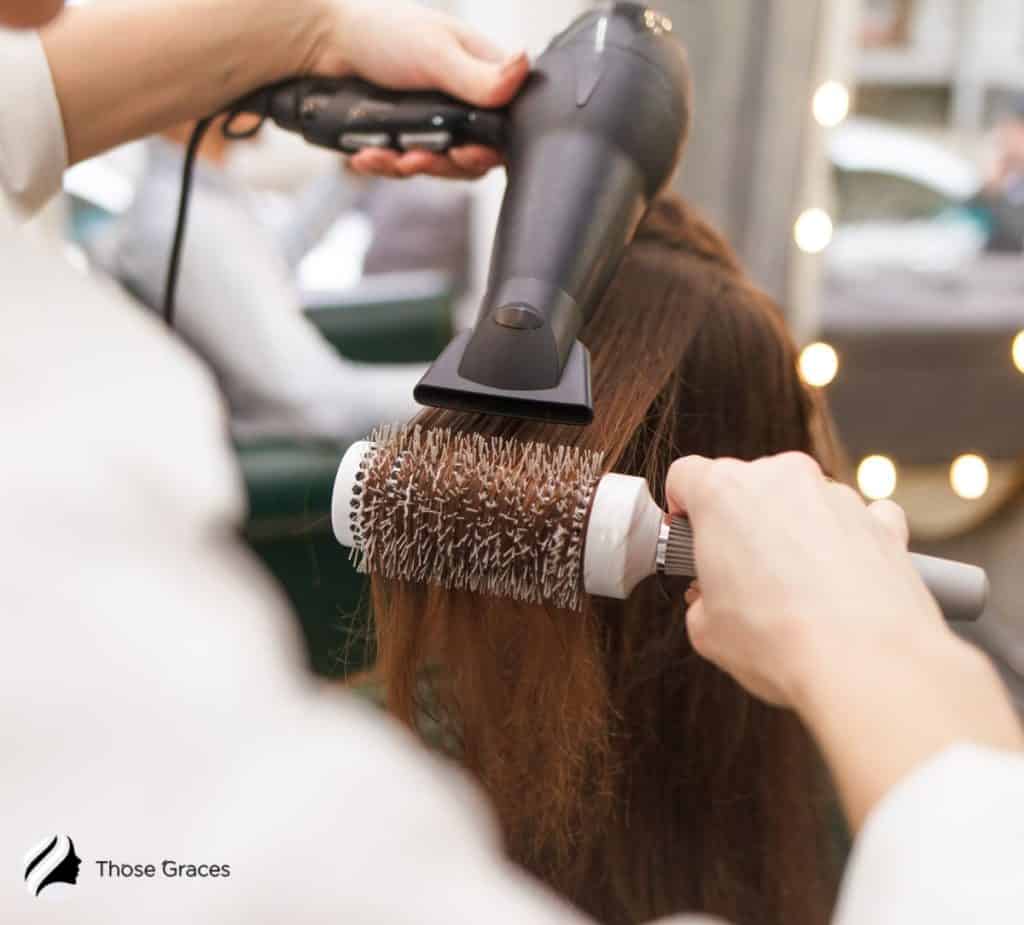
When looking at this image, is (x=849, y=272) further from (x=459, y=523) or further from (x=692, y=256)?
(x=459, y=523)

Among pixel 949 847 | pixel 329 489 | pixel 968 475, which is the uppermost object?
pixel 949 847

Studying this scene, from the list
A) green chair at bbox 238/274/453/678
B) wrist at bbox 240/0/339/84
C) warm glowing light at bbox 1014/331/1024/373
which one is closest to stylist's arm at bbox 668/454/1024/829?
green chair at bbox 238/274/453/678

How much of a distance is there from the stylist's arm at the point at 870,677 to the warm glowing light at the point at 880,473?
179 centimetres

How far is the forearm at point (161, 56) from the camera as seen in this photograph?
69 centimetres

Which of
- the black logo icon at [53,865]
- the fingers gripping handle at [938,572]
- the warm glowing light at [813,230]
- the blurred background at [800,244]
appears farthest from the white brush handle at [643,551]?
the warm glowing light at [813,230]

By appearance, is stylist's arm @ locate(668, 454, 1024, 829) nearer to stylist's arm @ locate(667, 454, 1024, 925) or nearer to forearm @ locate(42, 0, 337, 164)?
stylist's arm @ locate(667, 454, 1024, 925)

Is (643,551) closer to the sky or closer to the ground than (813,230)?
closer to the sky

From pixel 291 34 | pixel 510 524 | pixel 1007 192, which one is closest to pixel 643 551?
pixel 510 524

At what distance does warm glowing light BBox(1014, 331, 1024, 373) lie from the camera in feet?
6.86

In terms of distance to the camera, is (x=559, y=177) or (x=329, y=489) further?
(x=329, y=489)

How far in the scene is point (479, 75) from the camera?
26.4 inches

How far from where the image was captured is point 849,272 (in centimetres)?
233

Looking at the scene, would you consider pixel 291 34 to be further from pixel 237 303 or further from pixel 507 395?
pixel 237 303

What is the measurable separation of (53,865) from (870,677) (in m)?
0.27
